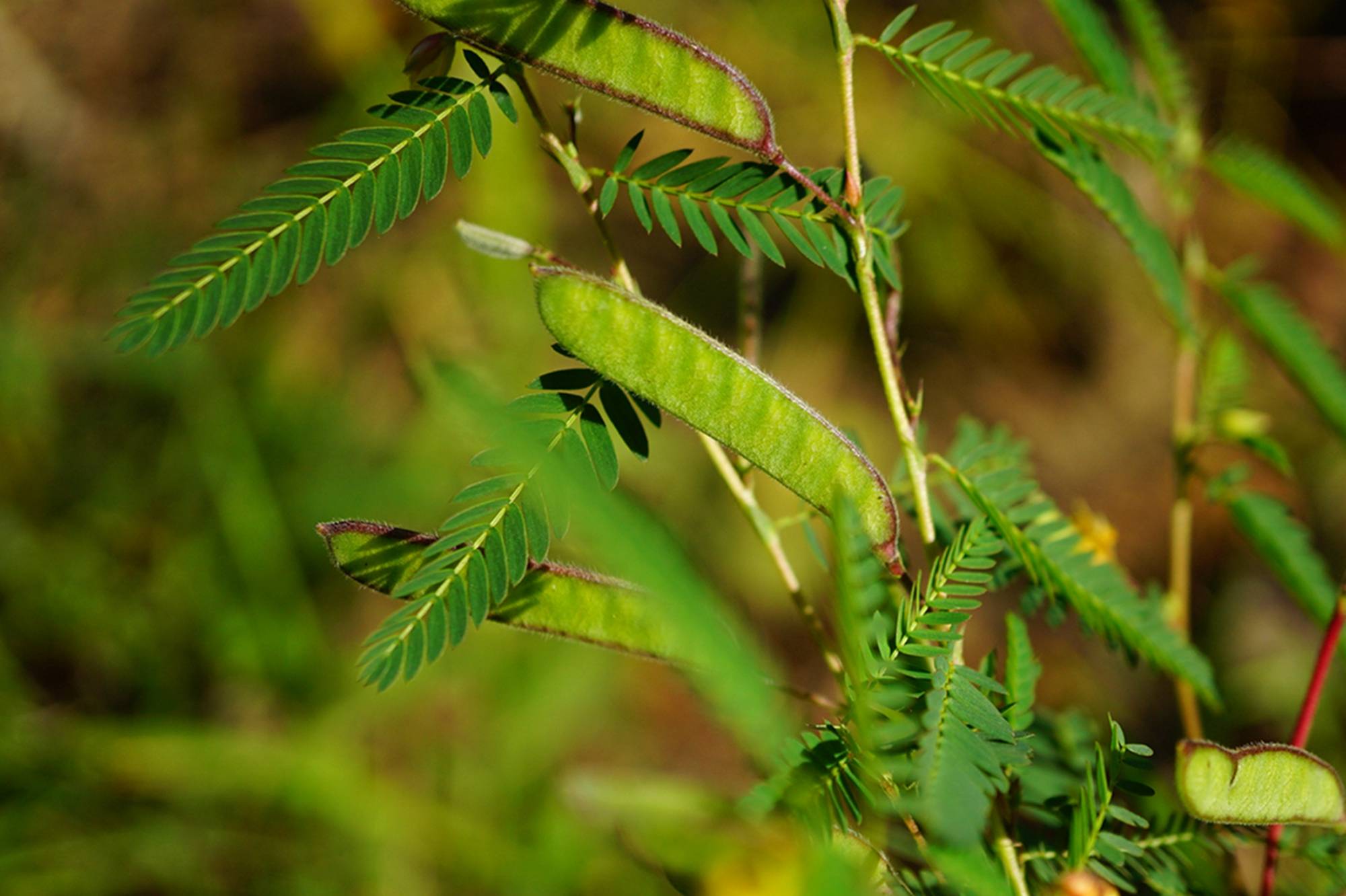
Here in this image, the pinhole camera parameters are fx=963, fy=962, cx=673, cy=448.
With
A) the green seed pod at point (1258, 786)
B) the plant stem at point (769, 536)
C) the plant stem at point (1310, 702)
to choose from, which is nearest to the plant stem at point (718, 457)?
the plant stem at point (769, 536)

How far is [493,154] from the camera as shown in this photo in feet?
10.7

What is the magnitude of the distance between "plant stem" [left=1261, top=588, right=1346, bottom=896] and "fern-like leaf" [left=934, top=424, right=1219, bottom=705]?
5.9 inches

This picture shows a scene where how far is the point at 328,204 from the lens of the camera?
0.84 meters

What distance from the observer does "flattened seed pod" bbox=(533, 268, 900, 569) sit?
764 millimetres

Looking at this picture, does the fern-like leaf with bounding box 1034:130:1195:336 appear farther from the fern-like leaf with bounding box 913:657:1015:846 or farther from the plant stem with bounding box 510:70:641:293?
the fern-like leaf with bounding box 913:657:1015:846

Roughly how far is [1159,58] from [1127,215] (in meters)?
0.42

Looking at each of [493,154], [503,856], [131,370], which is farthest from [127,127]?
[503,856]

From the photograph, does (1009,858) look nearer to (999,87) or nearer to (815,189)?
(815,189)

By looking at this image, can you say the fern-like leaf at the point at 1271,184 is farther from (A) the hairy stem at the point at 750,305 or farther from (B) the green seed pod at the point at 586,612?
(B) the green seed pod at the point at 586,612

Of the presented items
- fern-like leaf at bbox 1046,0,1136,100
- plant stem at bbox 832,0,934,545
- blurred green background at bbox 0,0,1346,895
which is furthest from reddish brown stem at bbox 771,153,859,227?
blurred green background at bbox 0,0,1346,895

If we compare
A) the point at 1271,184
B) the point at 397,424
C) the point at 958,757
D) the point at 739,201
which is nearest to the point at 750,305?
the point at 739,201

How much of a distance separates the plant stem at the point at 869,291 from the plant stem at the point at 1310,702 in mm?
338

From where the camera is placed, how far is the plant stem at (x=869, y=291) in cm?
81

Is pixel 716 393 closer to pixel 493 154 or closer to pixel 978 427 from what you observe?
pixel 978 427
